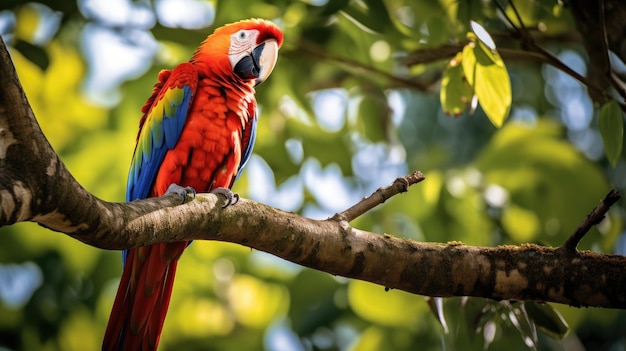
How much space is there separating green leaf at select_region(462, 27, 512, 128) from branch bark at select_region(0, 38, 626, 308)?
44 centimetres

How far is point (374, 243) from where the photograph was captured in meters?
1.87

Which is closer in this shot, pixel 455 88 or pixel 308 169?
pixel 455 88

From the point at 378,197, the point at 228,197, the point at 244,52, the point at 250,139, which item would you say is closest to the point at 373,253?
the point at 378,197

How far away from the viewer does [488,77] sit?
2.02m

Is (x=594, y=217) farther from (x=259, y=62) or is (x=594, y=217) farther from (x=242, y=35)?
(x=242, y=35)

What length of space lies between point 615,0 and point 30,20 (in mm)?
2780

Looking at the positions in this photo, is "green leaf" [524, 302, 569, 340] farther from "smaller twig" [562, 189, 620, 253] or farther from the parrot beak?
the parrot beak

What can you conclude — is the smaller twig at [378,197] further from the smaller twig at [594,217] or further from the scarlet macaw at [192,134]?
the scarlet macaw at [192,134]

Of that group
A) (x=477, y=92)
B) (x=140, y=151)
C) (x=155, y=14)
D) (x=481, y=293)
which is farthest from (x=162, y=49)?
(x=481, y=293)

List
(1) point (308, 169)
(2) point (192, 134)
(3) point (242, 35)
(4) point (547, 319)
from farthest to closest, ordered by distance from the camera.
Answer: (1) point (308, 169), (3) point (242, 35), (2) point (192, 134), (4) point (547, 319)

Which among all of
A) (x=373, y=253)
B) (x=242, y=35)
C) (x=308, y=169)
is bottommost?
(x=308, y=169)

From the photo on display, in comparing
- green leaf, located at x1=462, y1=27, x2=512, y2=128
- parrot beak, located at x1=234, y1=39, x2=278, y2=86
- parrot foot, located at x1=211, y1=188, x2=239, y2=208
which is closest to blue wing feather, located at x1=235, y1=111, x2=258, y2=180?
parrot beak, located at x1=234, y1=39, x2=278, y2=86

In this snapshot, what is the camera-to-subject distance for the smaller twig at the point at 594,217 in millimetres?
1587

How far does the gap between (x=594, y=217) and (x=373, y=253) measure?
1.91 ft
